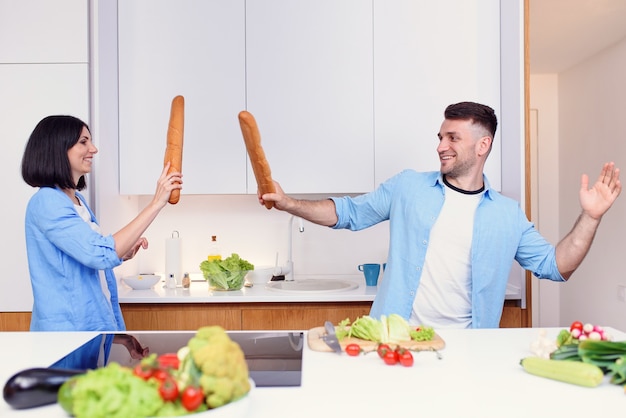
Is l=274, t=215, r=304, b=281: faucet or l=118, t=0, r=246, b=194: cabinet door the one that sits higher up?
l=118, t=0, r=246, b=194: cabinet door

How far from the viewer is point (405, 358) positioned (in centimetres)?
134

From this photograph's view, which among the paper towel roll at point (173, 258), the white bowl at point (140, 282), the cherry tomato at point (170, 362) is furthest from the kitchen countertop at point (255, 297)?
the cherry tomato at point (170, 362)

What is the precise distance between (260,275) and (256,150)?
145cm

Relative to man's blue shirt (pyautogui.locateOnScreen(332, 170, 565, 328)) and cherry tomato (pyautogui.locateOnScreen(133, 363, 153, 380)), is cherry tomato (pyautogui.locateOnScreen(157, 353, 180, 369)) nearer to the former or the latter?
cherry tomato (pyautogui.locateOnScreen(133, 363, 153, 380))

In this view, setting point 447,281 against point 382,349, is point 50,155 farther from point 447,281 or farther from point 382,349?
point 447,281

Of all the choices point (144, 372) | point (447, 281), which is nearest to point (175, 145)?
point (447, 281)

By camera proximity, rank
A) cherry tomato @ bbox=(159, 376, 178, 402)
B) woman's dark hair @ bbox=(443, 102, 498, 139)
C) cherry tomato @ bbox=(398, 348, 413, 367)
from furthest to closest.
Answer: woman's dark hair @ bbox=(443, 102, 498, 139)
cherry tomato @ bbox=(398, 348, 413, 367)
cherry tomato @ bbox=(159, 376, 178, 402)

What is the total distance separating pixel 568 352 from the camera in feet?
4.29

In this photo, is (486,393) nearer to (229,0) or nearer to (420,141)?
(420,141)

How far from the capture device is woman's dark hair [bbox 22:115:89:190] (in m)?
2.06

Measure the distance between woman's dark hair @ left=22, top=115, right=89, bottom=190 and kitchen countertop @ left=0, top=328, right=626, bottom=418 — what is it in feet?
2.34

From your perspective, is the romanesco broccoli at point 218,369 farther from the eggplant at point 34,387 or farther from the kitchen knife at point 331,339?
the kitchen knife at point 331,339

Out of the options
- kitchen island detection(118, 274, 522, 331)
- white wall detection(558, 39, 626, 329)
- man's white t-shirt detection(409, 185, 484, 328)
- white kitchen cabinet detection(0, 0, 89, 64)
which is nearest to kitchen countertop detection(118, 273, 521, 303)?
kitchen island detection(118, 274, 522, 331)

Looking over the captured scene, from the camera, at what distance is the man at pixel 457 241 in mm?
2199
